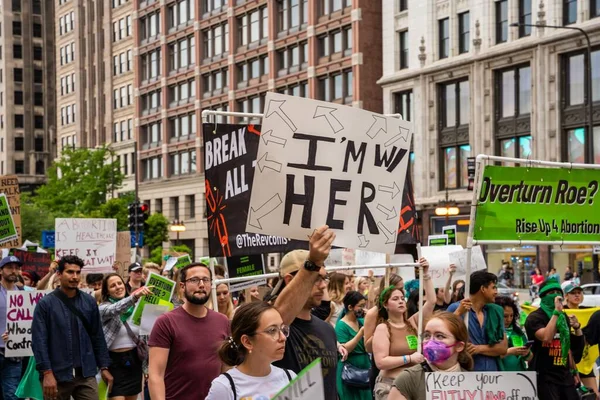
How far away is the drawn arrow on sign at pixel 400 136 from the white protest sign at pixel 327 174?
0.01 metres

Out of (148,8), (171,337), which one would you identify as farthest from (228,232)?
(148,8)

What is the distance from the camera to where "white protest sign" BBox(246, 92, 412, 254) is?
696 cm

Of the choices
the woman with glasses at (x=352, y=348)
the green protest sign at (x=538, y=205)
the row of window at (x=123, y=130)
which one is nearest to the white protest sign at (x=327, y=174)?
the green protest sign at (x=538, y=205)

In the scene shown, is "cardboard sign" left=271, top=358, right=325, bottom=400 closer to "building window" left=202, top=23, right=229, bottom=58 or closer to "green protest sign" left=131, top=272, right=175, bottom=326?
"green protest sign" left=131, top=272, right=175, bottom=326

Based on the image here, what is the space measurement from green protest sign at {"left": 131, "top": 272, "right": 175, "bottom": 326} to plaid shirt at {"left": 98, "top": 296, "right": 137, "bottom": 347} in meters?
0.18

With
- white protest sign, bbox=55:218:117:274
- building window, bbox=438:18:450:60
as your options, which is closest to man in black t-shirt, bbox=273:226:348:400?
white protest sign, bbox=55:218:117:274

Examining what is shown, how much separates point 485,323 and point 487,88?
140 feet

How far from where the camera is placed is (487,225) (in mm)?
9438

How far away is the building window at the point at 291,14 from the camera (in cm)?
6450

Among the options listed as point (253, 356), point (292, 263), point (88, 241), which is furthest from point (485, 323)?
point (88, 241)

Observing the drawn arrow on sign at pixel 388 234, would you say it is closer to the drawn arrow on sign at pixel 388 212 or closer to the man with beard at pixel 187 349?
the drawn arrow on sign at pixel 388 212

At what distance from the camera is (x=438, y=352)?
5.90 meters

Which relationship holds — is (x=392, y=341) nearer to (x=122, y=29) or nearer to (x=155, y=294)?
(x=155, y=294)

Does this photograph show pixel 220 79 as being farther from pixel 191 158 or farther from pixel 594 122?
pixel 594 122
